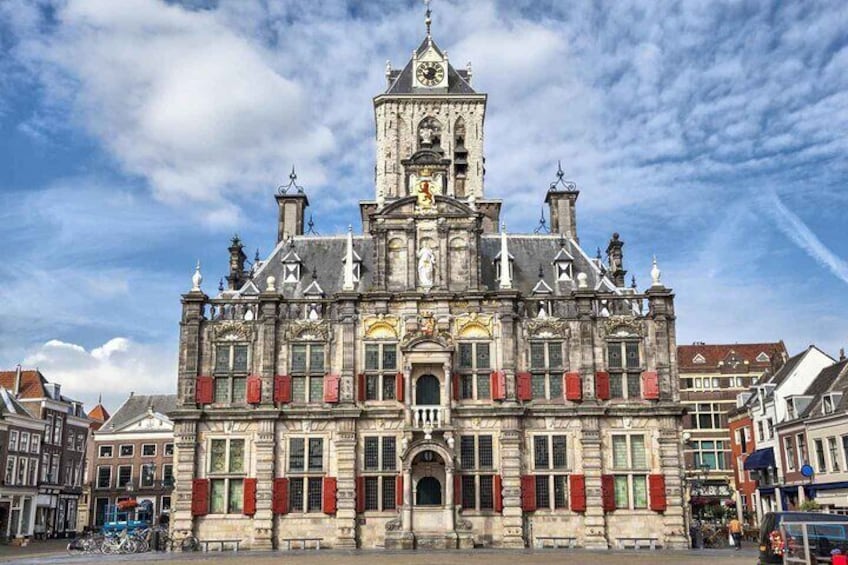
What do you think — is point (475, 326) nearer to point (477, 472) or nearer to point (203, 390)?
point (477, 472)

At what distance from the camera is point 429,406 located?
40.1m

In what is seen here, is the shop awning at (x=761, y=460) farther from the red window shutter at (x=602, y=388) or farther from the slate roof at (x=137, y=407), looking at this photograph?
the slate roof at (x=137, y=407)

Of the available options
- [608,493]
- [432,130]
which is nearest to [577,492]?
[608,493]

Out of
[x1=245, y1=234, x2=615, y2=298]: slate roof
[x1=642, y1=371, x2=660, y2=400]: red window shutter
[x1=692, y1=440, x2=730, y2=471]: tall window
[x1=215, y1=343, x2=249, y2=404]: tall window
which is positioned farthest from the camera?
[x1=692, y1=440, x2=730, y2=471]: tall window

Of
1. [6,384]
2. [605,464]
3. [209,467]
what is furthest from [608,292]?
[6,384]

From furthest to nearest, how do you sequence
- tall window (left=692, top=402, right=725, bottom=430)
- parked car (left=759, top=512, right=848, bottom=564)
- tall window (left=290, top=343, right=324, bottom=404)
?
tall window (left=692, top=402, right=725, bottom=430), tall window (left=290, top=343, right=324, bottom=404), parked car (left=759, top=512, right=848, bottom=564)

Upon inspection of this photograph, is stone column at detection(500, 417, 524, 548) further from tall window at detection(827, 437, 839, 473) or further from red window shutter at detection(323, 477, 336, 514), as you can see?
tall window at detection(827, 437, 839, 473)

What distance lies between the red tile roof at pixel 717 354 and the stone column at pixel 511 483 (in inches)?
1537

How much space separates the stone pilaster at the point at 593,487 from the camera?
127 ft

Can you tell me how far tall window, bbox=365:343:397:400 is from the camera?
4109cm

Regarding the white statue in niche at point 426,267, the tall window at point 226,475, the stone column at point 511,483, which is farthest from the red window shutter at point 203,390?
the stone column at point 511,483

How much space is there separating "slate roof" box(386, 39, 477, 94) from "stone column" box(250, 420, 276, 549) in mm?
27729

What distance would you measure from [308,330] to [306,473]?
713 cm

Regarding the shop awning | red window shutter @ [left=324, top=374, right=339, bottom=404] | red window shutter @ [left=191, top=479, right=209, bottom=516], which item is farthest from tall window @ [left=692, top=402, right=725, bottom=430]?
red window shutter @ [left=191, top=479, right=209, bottom=516]
